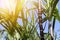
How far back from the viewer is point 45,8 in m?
4.95

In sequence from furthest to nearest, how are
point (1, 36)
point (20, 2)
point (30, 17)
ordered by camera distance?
point (1, 36) < point (30, 17) < point (20, 2)

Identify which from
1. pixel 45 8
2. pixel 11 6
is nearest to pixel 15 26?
pixel 11 6

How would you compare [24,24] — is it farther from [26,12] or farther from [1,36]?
[1,36]

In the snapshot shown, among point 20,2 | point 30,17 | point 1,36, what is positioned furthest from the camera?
point 1,36

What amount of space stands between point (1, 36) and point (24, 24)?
1.36m

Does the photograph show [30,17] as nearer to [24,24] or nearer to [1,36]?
[24,24]

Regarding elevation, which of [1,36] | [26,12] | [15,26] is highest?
[26,12]

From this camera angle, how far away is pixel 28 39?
17.6ft

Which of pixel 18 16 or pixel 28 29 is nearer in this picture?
pixel 18 16

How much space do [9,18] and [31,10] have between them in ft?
2.29

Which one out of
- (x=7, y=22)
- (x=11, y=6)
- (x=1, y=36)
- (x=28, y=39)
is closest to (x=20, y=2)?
(x=11, y=6)

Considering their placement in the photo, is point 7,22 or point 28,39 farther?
point 28,39

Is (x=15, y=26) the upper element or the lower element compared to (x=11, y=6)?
lower

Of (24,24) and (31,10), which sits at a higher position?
(31,10)
